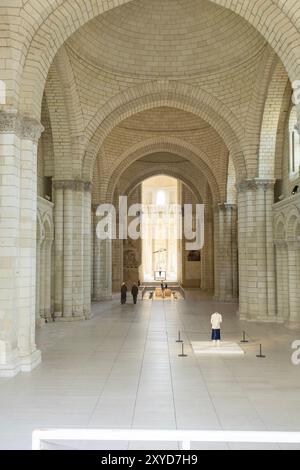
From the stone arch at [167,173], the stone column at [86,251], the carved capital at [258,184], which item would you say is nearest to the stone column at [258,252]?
the carved capital at [258,184]

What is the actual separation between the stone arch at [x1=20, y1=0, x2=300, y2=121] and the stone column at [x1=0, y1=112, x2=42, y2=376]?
80 cm

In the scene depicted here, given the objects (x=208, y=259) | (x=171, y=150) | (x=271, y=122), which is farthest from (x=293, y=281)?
(x=208, y=259)

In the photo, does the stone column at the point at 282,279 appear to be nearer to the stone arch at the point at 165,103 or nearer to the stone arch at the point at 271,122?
the stone arch at the point at 271,122

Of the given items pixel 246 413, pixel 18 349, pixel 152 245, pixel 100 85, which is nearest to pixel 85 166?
pixel 100 85

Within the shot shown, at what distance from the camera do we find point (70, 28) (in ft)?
36.5

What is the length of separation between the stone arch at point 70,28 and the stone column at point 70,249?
738cm

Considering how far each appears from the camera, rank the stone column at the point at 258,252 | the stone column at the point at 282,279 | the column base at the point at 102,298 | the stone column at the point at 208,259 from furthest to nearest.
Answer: the stone column at the point at 208,259, the column base at the point at 102,298, the stone column at the point at 258,252, the stone column at the point at 282,279

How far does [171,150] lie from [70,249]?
14001mm

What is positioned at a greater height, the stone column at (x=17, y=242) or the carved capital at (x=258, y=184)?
the carved capital at (x=258, y=184)

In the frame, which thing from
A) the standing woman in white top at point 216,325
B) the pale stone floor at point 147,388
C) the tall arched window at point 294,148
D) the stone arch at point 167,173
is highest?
the stone arch at point 167,173

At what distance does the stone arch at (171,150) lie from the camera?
90.6 ft

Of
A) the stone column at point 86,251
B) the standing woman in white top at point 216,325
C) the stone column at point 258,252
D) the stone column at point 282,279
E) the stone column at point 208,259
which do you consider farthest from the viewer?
the stone column at point 208,259

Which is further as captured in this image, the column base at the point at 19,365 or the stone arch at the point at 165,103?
the stone arch at the point at 165,103

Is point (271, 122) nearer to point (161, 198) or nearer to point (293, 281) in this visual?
point (293, 281)
